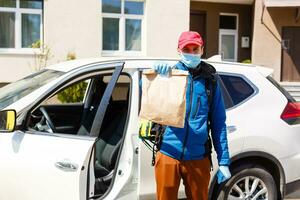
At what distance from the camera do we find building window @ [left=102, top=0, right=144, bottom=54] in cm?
1345

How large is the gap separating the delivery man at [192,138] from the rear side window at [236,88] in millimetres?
991

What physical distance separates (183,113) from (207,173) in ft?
1.70

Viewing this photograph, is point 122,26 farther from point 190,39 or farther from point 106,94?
point 190,39

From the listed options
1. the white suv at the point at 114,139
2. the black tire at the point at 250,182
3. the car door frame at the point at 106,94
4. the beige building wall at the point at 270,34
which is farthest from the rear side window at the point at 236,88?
the beige building wall at the point at 270,34

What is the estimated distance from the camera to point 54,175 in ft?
12.1

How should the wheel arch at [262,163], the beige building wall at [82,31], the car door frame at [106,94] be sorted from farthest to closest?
the beige building wall at [82,31], the wheel arch at [262,163], the car door frame at [106,94]

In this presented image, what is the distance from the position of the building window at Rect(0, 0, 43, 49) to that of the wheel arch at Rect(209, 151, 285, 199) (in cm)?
928

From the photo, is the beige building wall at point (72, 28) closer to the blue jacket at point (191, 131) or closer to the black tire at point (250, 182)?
the black tire at point (250, 182)

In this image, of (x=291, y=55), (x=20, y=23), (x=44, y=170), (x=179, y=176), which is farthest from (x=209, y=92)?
(x=291, y=55)

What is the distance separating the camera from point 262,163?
15.2ft

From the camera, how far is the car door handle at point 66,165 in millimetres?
3658

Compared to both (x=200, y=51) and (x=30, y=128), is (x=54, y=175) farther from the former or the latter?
(x=200, y=51)

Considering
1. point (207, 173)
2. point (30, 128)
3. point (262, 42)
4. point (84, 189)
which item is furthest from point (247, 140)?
point (262, 42)

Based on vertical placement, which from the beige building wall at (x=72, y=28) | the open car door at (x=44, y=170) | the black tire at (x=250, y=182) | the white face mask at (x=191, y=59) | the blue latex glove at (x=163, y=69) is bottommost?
the black tire at (x=250, y=182)
